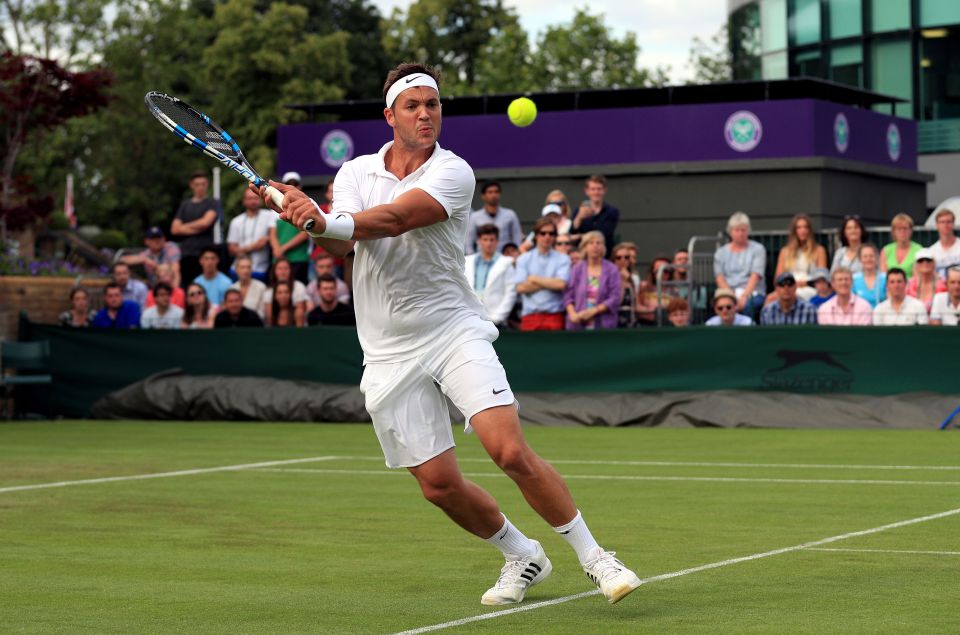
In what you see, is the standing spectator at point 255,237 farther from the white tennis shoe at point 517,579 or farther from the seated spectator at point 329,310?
the white tennis shoe at point 517,579

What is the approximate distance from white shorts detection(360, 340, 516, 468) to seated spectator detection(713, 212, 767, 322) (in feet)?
40.6

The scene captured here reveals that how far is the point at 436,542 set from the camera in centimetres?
933

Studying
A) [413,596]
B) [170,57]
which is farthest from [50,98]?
[170,57]

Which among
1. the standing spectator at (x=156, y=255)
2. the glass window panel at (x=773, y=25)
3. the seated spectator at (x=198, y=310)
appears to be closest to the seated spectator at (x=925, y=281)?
the seated spectator at (x=198, y=310)

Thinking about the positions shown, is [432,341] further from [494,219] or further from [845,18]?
[845,18]

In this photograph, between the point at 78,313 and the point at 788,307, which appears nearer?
the point at 788,307

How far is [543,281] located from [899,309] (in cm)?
391

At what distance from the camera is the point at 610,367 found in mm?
19016

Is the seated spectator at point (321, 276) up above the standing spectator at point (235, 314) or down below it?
above

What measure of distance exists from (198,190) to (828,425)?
348 inches

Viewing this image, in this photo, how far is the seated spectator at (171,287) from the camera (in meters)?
21.5

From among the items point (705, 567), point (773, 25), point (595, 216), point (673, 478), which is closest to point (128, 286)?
point (595, 216)

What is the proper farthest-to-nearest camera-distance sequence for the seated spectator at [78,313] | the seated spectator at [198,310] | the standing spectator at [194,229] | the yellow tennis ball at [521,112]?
1. the standing spectator at [194,229]
2. the seated spectator at [78,313]
3. the seated spectator at [198,310]
4. the yellow tennis ball at [521,112]

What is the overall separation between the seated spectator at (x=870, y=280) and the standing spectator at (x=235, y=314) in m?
7.22
